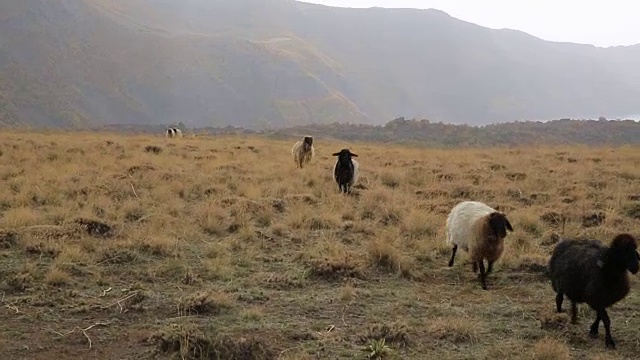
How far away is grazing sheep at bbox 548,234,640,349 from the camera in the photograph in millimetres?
5930

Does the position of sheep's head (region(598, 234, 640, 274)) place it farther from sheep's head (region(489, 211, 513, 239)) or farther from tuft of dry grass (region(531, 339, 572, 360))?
sheep's head (region(489, 211, 513, 239))

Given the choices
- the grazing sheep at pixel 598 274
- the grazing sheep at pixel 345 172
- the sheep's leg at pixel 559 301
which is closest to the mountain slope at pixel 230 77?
the grazing sheep at pixel 345 172

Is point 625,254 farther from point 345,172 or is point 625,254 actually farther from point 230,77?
point 230,77

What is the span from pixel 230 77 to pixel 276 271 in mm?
122529

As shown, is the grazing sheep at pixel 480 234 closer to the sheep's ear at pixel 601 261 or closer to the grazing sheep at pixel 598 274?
the grazing sheep at pixel 598 274

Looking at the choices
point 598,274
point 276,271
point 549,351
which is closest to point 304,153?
point 276,271

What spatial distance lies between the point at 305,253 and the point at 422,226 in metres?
2.79

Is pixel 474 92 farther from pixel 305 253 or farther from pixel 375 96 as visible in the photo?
pixel 305 253

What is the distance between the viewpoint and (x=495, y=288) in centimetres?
778

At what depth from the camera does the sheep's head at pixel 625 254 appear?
5.90 metres

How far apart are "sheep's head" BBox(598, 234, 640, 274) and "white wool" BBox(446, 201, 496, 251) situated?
7.67 feet

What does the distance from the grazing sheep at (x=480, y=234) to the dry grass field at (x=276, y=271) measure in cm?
33

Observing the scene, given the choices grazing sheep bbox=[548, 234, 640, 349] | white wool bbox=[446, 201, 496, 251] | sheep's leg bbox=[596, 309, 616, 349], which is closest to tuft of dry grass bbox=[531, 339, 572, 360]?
sheep's leg bbox=[596, 309, 616, 349]

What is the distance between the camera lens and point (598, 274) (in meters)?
6.07
